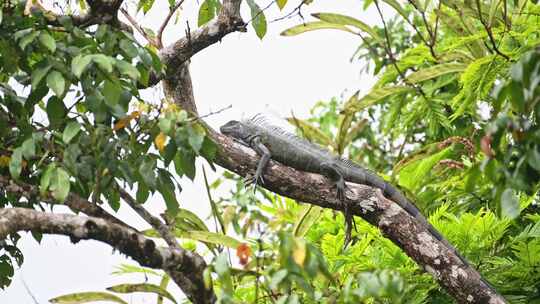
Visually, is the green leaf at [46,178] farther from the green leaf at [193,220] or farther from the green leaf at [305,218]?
the green leaf at [305,218]

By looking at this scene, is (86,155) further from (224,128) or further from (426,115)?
(426,115)

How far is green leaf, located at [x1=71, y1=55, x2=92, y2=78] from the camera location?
125 inches

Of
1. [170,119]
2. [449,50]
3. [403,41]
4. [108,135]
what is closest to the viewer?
[170,119]

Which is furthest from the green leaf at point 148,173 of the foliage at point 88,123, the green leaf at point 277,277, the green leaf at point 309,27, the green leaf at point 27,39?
the green leaf at point 309,27

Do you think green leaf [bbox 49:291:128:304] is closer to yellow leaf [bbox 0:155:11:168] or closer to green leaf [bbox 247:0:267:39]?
yellow leaf [bbox 0:155:11:168]

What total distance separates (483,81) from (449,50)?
48 cm

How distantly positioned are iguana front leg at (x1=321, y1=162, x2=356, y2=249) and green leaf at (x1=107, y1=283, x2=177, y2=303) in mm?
923

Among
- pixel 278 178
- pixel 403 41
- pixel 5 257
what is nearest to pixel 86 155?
pixel 5 257

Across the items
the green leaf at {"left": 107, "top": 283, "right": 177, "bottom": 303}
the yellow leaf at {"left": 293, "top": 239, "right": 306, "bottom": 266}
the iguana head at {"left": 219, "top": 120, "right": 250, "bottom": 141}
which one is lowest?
the yellow leaf at {"left": 293, "top": 239, "right": 306, "bottom": 266}

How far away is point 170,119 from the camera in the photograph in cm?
317

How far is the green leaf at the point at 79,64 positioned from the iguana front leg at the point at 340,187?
1.62 m

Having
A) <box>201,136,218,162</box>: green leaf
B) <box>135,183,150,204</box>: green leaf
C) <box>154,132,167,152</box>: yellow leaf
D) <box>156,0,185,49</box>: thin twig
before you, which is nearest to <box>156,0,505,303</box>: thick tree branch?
<box>156,0,185,49</box>: thin twig

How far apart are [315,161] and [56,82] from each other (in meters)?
2.10

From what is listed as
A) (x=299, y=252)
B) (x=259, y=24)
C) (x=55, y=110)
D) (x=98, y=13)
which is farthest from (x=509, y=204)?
(x=98, y=13)
